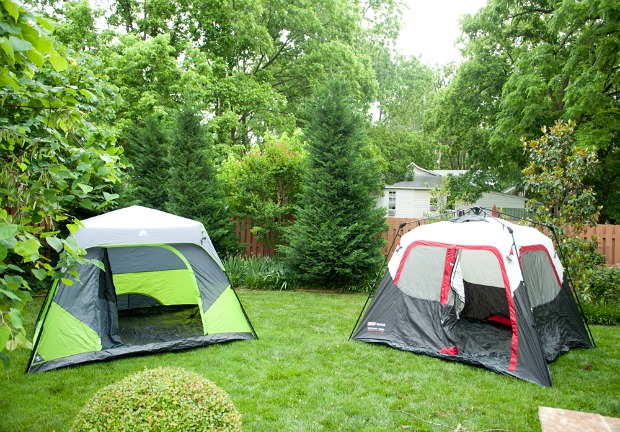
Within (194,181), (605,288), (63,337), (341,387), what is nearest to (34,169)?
(341,387)

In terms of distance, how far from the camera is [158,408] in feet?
7.46

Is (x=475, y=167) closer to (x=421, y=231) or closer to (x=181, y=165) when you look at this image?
(x=181, y=165)

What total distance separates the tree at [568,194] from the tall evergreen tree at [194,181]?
20.0ft

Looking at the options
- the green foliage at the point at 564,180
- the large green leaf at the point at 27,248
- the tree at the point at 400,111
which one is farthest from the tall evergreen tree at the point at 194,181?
the tree at the point at 400,111

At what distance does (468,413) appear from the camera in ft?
12.3

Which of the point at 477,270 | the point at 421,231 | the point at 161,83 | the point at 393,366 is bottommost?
the point at 393,366

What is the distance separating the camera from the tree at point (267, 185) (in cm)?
1001

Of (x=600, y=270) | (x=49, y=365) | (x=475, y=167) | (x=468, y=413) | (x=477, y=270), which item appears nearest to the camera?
(x=468, y=413)

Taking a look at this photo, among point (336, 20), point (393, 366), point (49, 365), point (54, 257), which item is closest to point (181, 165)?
point (54, 257)

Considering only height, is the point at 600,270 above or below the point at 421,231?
below

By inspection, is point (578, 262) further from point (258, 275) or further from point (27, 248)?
point (27, 248)

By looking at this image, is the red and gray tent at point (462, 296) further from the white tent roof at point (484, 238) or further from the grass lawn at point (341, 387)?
the grass lawn at point (341, 387)

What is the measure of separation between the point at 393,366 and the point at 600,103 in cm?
1007

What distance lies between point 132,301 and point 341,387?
4135mm
